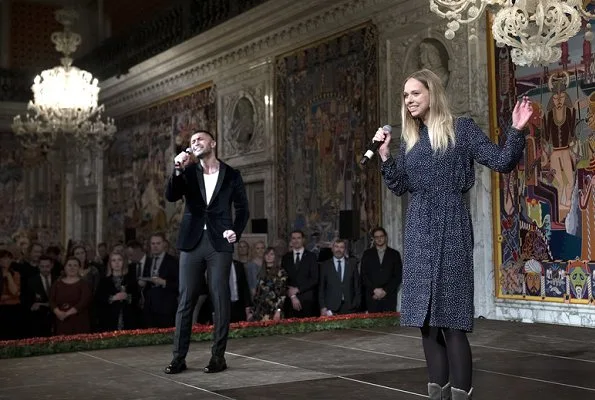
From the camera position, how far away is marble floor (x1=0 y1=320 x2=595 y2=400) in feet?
15.2

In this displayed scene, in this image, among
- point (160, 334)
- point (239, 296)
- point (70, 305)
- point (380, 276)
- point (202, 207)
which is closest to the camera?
point (202, 207)

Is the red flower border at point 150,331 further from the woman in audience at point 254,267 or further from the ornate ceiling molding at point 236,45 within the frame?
the ornate ceiling molding at point 236,45

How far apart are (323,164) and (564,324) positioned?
15.4 ft

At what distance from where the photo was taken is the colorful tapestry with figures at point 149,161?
52.9 ft

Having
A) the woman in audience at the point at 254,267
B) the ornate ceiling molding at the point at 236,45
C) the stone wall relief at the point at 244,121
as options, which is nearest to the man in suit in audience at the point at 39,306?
the woman in audience at the point at 254,267

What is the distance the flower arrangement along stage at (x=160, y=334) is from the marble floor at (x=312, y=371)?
192mm

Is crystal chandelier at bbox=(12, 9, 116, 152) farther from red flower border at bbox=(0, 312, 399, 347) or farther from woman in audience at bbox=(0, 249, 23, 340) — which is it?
red flower border at bbox=(0, 312, 399, 347)

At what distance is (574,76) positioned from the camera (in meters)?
8.73

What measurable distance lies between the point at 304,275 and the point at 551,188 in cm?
294

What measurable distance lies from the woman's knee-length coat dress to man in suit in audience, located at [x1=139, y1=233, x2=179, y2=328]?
5248mm

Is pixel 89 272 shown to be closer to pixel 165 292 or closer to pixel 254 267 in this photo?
pixel 165 292

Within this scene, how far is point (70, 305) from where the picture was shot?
8.16 metres

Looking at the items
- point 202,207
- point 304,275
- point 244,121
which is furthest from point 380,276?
point 244,121

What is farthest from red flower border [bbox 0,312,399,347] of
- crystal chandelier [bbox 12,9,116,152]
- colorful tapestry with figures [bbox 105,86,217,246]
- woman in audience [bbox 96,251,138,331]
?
crystal chandelier [bbox 12,9,116,152]
